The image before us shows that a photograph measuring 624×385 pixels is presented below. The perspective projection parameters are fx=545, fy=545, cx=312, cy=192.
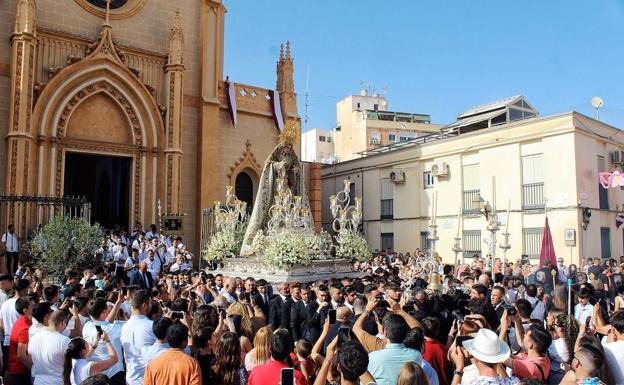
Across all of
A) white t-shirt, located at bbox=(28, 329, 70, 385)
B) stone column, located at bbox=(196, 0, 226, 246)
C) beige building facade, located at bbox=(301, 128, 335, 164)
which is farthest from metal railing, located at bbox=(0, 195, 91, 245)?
beige building facade, located at bbox=(301, 128, 335, 164)

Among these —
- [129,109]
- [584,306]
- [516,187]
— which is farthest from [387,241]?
[584,306]

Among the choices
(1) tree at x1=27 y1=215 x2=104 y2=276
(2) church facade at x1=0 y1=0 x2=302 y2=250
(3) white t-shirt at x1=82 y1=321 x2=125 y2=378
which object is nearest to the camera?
(3) white t-shirt at x1=82 y1=321 x2=125 y2=378

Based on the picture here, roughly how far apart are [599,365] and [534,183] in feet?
A: 59.5

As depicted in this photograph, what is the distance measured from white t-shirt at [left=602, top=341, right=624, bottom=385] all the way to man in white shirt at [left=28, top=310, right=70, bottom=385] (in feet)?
16.1

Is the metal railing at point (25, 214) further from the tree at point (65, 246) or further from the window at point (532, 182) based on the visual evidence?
the window at point (532, 182)

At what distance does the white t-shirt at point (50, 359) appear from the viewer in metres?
5.12

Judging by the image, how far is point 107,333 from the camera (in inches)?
215

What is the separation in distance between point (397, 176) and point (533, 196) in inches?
283

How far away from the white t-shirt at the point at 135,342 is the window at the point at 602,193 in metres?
19.8

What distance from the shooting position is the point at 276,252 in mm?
13008

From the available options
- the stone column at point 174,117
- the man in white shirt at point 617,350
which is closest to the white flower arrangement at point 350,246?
the stone column at point 174,117

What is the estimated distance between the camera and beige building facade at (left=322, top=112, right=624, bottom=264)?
19859 mm

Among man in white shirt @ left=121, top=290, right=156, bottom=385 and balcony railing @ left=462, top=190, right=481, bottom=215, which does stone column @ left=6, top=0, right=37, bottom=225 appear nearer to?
man in white shirt @ left=121, top=290, right=156, bottom=385

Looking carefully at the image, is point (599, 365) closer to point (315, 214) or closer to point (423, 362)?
point (423, 362)
